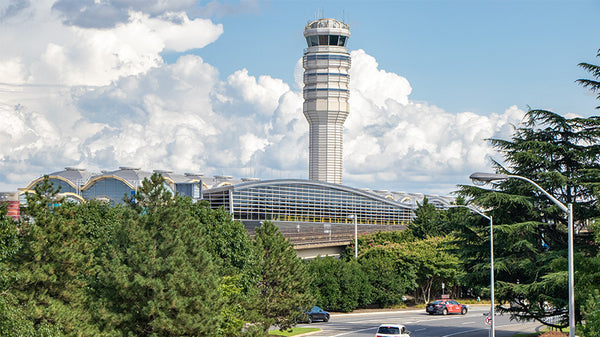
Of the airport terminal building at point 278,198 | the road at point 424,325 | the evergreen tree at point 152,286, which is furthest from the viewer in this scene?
the airport terminal building at point 278,198

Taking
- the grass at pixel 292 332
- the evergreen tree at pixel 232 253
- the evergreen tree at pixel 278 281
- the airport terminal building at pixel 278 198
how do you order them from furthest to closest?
the airport terminal building at pixel 278 198, the grass at pixel 292 332, the evergreen tree at pixel 278 281, the evergreen tree at pixel 232 253

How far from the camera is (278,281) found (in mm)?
46469

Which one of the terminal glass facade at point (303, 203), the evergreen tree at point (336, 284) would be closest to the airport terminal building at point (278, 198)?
the terminal glass facade at point (303, 203)

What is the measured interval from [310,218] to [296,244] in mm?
60497

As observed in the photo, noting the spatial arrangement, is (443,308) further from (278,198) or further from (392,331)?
(278,198)

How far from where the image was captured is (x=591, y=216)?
4247 cm

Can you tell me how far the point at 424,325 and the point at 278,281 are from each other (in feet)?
49.7

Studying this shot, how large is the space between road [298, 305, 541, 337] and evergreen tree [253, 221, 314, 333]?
405cm

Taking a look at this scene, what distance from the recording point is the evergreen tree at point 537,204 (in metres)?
42.2

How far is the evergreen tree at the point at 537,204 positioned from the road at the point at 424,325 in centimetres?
666

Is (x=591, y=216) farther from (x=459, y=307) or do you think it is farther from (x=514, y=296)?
(x=459, y=307)

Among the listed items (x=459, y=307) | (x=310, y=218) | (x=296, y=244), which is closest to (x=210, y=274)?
(x=459, y=307)

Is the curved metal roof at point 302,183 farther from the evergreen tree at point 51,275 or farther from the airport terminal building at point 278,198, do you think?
the evergreen tree at point 51,275

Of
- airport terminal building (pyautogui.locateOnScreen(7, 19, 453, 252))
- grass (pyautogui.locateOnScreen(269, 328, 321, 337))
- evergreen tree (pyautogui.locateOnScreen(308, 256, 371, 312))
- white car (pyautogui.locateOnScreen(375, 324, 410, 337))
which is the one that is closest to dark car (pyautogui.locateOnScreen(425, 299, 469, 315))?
evergreen tree (pyautogui.locateOnScreen(308, 256, 371, 312))
